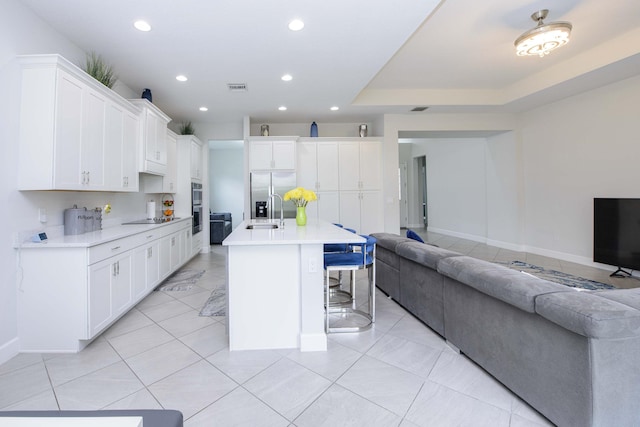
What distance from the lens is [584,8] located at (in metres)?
3.05

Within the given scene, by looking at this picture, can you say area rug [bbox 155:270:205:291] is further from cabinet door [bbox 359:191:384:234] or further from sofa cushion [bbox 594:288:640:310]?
sofa cushion [bbox 594:288:640:310]

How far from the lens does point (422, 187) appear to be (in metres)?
10.3

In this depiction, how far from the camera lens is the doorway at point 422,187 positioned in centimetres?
1017

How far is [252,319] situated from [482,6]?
3761mm

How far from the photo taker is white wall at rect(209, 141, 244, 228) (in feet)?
29.7

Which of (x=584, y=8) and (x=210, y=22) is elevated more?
(x=584, y=8)


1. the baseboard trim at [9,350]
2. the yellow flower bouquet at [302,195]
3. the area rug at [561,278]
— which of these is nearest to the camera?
the baseboard trim at [9,350]

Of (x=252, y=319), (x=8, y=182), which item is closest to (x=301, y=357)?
(x=252, y=319)

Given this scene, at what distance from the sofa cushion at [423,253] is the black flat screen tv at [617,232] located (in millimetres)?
3482

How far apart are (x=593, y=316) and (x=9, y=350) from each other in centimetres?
374

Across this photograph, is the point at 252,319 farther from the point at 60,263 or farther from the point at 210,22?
the point at 210,22

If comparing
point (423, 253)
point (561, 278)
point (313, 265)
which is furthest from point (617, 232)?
point (313, 265)

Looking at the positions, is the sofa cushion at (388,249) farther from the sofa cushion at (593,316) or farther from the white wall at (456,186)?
the white wall at (456,186)

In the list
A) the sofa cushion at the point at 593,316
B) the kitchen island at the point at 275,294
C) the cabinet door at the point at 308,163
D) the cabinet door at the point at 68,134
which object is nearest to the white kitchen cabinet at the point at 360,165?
the cabinet door at the point at 308,163
